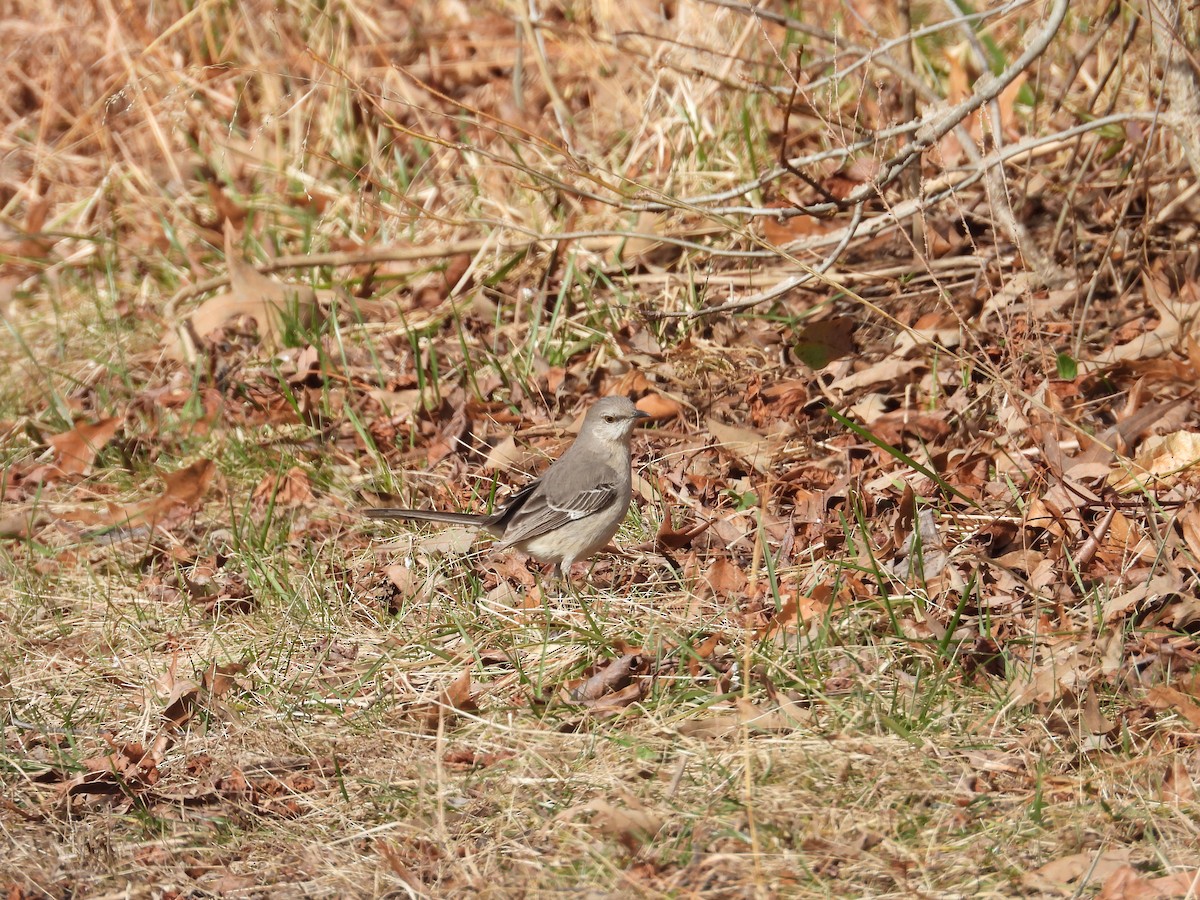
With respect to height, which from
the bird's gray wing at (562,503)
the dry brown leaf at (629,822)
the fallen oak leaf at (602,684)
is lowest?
the fallen oak leaf at (602,684)

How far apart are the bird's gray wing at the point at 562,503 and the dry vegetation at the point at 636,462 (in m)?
0.26

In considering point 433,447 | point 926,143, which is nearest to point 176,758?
point 433,447

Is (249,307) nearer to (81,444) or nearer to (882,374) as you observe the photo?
(81,444)

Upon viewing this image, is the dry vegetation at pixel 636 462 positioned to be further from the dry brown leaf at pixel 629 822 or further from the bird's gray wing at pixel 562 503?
the bird's gray wing at pixel 562 503

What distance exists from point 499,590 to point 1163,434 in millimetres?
2666

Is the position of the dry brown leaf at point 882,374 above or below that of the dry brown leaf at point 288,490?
above

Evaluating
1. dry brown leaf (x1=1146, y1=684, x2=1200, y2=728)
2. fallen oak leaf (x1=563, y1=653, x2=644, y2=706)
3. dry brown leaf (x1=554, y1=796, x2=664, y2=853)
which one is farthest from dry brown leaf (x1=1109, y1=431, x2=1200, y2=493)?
dry brown leaf (x1=554, y1=796, x2=664, y2=853)

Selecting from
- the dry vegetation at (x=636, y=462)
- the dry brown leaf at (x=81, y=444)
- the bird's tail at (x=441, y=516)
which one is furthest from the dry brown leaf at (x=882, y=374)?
the dry brown leaf at (x=81, y=444)

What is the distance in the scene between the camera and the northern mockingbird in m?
4.87

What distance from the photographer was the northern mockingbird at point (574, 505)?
487 centimetres

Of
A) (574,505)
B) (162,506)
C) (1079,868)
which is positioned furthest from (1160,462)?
(162,506)

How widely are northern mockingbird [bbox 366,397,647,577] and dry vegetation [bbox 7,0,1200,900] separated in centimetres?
19

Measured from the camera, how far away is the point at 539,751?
3797mm

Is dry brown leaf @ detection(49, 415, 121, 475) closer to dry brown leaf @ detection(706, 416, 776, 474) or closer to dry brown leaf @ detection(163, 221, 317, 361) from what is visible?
dry brown leaf @ detection(163, 221, 317, 361)
